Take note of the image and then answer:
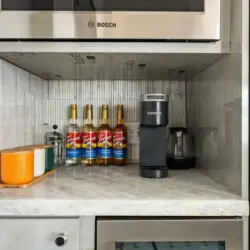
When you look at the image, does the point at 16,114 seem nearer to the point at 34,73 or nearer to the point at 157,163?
the point at 34,73

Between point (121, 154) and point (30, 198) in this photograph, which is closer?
point (30, 198)

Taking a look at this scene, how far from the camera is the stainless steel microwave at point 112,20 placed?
32.3 inches

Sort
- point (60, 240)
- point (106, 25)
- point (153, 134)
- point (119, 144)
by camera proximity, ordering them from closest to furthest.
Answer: point (60, 240), point (106, 25), point (153, 134), point (119, 144)

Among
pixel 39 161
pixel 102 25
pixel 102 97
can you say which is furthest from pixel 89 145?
pixel 102 25

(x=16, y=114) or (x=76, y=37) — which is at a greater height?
(x=76, y=37)

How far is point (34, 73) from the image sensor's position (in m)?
1.21

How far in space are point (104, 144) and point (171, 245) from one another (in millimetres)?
635

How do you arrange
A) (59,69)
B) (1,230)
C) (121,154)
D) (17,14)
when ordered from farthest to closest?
(121,154), (59,69), (17,14), (1,230)

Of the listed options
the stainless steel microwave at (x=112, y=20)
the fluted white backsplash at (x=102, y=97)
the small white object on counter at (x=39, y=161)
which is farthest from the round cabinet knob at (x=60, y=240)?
the fluted white backsplash at (x=102, y=97)

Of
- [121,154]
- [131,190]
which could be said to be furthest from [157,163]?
[121,154]

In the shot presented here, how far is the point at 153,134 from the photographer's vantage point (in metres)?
0.96

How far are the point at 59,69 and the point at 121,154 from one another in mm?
434

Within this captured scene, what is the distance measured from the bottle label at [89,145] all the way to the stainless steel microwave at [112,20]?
55cm

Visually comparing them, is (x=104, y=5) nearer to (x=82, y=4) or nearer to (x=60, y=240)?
(x=82, y=4)
